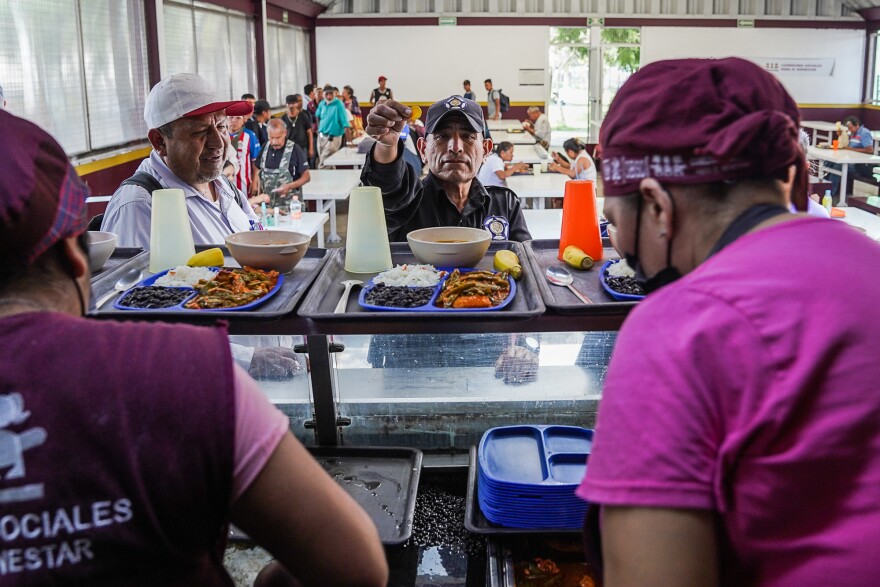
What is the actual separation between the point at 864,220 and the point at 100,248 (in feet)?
17.1

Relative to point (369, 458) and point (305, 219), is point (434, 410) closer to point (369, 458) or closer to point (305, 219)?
point (369, 458)

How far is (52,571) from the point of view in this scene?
738 millimetres

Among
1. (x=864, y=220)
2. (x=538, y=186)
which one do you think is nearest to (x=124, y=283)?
(x=864, y=220)

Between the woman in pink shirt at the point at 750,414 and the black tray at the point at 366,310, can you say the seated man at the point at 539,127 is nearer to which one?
the black tray at the point at 366,310

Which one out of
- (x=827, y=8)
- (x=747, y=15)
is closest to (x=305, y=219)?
(x=747, y=15)

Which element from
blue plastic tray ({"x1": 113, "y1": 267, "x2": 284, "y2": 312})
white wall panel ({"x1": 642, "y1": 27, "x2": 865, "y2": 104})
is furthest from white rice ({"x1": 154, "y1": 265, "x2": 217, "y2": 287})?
white wall panel ({"x1": 642, "y1": 27, "x2": 865, "y2": 104})

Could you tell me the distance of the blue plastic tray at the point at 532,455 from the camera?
1.63 m

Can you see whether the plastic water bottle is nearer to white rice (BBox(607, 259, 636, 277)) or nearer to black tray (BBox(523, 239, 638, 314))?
black tray (BBox(523, 239, 638, 314))

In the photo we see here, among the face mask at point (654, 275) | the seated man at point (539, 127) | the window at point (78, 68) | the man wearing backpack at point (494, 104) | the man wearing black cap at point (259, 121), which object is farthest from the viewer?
the man wearing backpack at point (494, 104)

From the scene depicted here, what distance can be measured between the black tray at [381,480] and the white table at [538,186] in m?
4.63

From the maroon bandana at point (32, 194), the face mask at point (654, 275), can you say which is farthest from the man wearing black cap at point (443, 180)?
the maroon bandana at point (32, 194)

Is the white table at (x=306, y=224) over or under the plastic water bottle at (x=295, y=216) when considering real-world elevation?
under

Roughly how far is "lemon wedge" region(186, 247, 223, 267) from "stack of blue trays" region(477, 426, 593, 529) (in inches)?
30.5

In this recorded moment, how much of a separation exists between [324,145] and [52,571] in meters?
10.8
